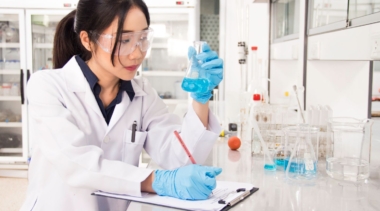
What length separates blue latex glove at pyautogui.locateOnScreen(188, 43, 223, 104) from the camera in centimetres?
129

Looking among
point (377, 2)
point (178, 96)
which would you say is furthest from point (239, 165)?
point (178, 96)

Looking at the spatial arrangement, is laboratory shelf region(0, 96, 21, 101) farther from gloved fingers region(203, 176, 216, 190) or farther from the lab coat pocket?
gloved fingers region(203, 176, 216, 190)

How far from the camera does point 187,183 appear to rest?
3.39ft

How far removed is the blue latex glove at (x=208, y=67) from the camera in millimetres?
1295

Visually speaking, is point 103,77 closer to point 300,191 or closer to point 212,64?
point 212,64

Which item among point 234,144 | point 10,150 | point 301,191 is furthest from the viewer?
point 10,150

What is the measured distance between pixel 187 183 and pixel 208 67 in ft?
1.48

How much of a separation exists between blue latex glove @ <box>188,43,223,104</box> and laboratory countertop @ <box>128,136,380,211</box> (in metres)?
0.32

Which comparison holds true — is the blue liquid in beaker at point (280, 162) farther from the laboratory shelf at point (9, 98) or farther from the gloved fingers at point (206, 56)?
the laboratory shelf at point (9, 98)

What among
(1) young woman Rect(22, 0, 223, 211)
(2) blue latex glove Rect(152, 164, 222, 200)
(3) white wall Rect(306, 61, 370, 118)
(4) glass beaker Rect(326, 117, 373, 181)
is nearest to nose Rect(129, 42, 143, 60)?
(1) young woman Rect(22, 0, 223, 211)

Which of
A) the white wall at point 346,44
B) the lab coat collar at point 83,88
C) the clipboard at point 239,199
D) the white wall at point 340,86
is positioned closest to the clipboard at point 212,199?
the clipboard at point 239,199

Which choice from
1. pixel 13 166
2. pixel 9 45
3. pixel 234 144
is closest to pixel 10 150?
pixel 13 166

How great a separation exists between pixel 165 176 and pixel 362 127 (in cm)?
78

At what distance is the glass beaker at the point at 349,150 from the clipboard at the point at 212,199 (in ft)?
1.17
